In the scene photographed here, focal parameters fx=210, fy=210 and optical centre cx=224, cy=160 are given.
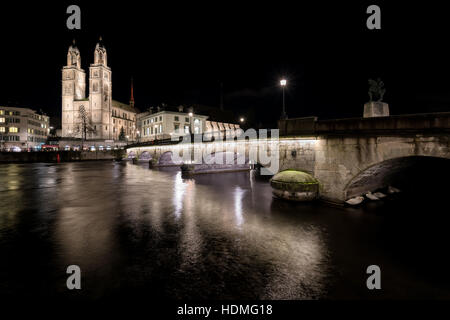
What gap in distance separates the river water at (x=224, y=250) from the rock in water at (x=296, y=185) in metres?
0.85

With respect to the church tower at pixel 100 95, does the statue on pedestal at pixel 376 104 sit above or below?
below

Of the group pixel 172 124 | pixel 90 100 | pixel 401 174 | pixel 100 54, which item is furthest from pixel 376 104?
pixel 100 54

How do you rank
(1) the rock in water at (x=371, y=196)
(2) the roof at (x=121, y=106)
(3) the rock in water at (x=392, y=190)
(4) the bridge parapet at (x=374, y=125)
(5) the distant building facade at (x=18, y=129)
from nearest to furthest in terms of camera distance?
(4) the bridge parapet at (x=374, y=125) → (1) the rock in water at (x=371, y=196) → (3) the rock in water at (x=392, y=190) → (5) the distant building facade at (x=18, y=129) → (2) the roof at (x=121, y=106)

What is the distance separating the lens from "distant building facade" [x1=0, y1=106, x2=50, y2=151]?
76562mm

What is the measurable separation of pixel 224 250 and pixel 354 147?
33.9 feet

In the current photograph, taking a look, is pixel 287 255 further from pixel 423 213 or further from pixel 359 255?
pixel 423 213

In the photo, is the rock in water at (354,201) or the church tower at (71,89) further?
the church tower at (71,89)

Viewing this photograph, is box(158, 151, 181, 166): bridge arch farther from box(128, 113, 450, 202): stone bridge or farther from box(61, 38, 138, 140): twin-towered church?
box(61, 38, 138, 140): twin-towered church

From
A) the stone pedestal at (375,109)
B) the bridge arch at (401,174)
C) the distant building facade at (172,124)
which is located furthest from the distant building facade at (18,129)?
the stone pedestal at (375,109)

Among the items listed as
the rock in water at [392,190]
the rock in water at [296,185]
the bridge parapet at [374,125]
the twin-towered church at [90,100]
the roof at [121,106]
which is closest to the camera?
the bridge parapet at [374,125]

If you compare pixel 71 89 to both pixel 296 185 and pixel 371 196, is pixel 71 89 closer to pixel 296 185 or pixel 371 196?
pixel 296 185

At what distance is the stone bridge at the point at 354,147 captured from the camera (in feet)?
Answer: 34.8

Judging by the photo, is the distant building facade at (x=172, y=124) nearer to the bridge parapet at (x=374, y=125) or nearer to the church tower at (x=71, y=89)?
the church tower at (x=71, y=89)

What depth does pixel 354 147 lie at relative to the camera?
1305cm
